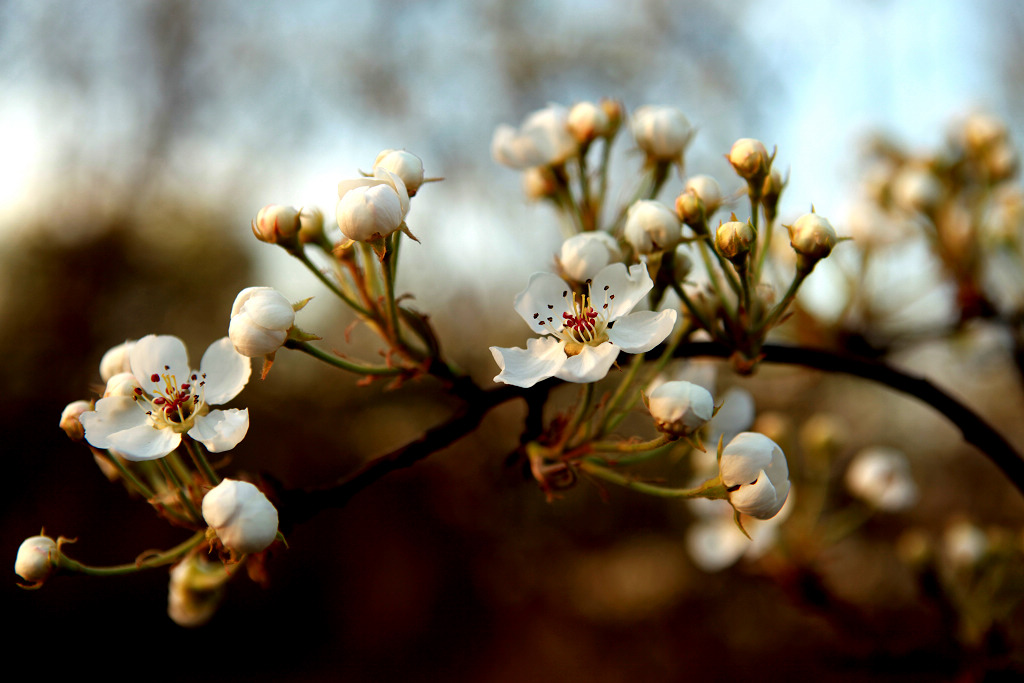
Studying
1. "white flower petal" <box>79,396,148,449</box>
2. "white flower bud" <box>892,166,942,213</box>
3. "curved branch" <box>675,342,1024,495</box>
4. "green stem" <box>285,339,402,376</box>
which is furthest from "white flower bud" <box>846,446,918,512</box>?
"white flower petal" <box>79,396,148,449</box>

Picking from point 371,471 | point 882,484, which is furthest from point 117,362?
point 882,484

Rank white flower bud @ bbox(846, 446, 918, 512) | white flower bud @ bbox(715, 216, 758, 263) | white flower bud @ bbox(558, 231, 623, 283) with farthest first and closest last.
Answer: white flower bud @ bbox(846, 446, 918, 512) < white flower bud @ bbox(558, 231, 623, 283) < white flower bud @ bbox(715, 216, 758, 263)

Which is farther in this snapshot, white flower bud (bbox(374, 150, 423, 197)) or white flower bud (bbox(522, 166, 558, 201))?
white flower bud (bbox(522, 166, 558, 201))

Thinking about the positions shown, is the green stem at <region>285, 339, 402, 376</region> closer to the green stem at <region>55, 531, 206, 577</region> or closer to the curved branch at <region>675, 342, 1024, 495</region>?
the green stem at <region>55, 531, 206, 577</region>

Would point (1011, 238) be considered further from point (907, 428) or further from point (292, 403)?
point (292, 403)

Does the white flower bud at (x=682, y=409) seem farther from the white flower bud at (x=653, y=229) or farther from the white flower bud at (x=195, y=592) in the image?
the white flower bud at (x=195, y=592)

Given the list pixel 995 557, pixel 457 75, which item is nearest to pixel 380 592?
pixel 457 75

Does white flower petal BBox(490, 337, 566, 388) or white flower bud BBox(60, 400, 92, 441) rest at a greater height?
white flower bud BBox(60, 400, 92, 441)
